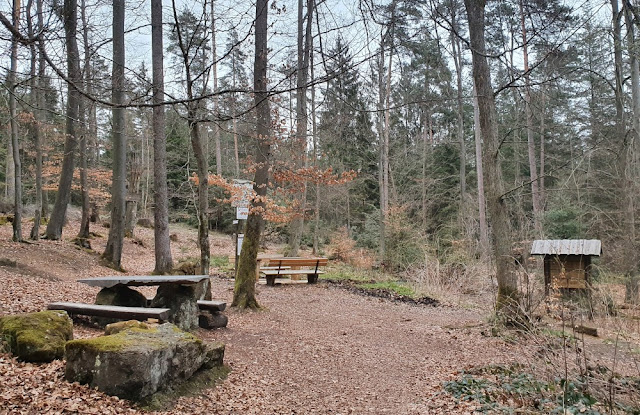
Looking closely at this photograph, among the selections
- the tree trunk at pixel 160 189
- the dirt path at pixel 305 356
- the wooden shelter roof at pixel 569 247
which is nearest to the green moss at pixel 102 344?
the dirt path at pixel 305 356

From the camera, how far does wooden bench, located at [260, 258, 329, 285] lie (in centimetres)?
1238

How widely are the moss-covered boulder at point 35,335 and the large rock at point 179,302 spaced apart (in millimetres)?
1757

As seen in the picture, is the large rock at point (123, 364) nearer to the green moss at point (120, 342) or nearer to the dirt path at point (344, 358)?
the green moss at point (120, 342)

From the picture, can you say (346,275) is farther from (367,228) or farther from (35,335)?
(35,335)

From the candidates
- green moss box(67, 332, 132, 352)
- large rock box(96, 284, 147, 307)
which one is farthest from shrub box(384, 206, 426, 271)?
green moss box(67, 332, 132, 352)

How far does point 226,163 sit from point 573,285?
2246cm

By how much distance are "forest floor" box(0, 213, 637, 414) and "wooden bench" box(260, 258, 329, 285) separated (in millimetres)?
1054

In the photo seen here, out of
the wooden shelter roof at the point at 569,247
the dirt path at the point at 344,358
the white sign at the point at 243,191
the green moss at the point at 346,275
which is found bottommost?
the green moss at the point at 346,275

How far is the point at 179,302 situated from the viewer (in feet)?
20.4

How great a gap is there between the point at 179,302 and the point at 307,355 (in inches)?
74.1

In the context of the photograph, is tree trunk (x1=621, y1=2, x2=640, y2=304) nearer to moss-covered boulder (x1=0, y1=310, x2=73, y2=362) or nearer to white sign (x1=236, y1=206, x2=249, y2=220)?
white sign (x1=236, y1=206, x2=249, y2=220)

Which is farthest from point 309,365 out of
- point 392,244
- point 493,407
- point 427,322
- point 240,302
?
point 392,244

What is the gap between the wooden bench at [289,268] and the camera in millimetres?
12383

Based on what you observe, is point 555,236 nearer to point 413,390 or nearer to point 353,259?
point 353,259
